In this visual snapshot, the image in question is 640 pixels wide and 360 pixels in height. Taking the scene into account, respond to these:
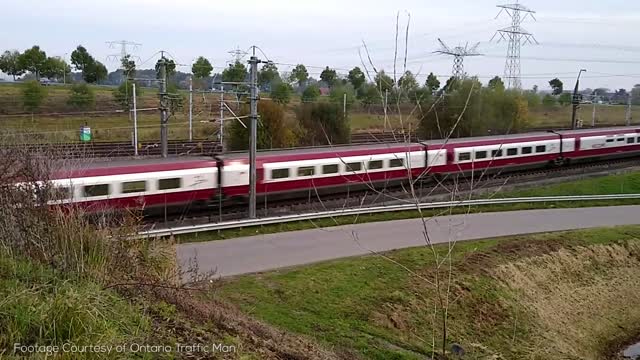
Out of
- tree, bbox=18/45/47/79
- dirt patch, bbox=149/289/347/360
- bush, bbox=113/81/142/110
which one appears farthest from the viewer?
tree, bbox=18/45/47/79

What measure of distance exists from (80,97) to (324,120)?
18383mm

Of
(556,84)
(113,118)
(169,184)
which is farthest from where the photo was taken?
(556,84)

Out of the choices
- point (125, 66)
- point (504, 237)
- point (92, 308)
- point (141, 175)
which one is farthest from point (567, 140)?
point (92, 308)

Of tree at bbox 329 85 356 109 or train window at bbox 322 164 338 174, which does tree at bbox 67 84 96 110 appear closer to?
tree at bbox 329 85 356 109

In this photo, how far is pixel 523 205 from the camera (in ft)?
79.3

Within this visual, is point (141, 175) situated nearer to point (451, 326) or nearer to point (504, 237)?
point (451, 326)

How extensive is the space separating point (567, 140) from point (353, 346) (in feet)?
84.6

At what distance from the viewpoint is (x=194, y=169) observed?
736 inches

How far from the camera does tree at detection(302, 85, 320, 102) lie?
141ft

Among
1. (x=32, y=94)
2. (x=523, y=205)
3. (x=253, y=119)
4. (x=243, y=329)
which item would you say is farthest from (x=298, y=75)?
(x=243, y=329)

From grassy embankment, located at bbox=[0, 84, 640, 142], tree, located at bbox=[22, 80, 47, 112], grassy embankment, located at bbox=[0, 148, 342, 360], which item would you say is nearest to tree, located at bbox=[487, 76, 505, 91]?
grassy embankment, located at bbox=[0, 84, 640, 142]

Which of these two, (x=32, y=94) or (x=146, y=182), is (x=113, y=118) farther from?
(x=146, y=182)

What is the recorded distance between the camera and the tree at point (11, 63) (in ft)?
149

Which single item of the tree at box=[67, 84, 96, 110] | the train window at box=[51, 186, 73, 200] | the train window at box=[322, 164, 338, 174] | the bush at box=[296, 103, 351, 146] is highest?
the tree at box=[67, 84, 96, 110]
